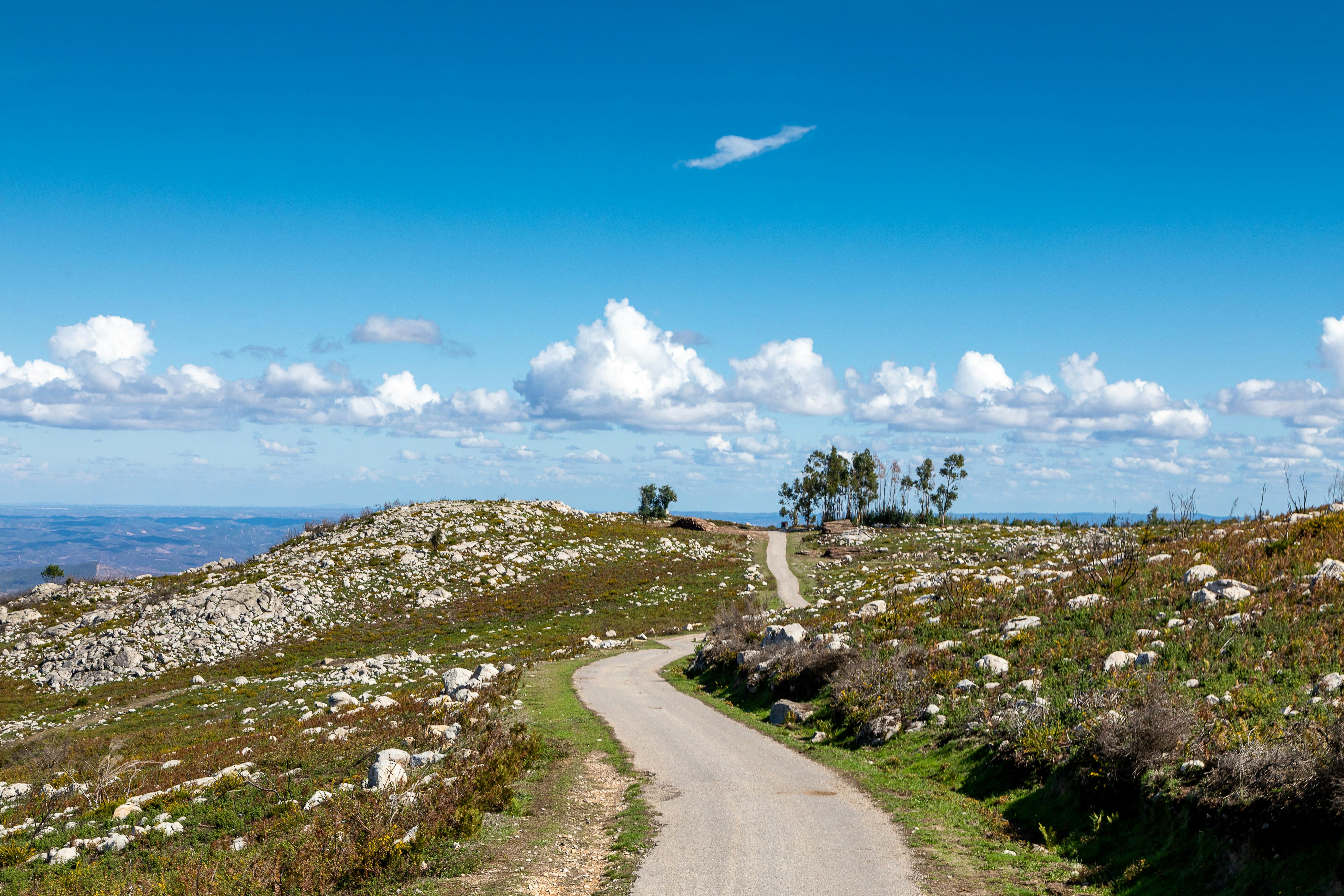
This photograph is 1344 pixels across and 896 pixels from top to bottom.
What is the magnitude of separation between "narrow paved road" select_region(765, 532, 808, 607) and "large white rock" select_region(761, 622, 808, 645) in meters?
18.2

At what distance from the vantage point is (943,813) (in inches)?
554

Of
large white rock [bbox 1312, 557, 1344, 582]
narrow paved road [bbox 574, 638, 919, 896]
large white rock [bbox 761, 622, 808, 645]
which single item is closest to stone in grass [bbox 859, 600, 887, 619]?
large white rock [bbox 761, 622, 808, 645]

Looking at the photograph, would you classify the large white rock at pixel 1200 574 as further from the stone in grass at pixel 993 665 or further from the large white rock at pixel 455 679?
the large white rock at pixel 455 679

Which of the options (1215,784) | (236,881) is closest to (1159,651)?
(1215,784)

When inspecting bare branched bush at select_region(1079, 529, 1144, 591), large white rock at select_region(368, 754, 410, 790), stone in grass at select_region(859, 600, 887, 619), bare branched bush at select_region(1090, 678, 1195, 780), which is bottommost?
large white rock at select_region(368, 754, 410, 790)

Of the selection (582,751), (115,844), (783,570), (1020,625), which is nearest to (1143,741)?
(1020,625)

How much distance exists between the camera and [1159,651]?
18.0 meters

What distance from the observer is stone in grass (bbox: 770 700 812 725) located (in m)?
22.4

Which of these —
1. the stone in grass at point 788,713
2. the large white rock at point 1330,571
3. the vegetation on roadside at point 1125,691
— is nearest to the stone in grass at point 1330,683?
the vegetation on roadside at point 1125,691

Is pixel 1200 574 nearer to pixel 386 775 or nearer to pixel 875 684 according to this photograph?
pixel 875 684

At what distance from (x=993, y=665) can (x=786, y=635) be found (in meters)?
10.1

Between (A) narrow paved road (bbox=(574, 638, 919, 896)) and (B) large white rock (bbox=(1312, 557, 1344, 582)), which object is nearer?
(A) narrow paved road (bbox=(574, 638, 919, 896))

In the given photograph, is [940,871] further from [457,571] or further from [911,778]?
[457,571]

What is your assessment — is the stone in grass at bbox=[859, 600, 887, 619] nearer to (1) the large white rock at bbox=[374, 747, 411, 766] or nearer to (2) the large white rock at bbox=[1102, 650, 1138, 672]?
(2) the large white rock at bbox=[1102, 650, 1138, 672]
